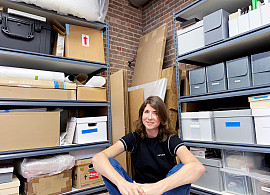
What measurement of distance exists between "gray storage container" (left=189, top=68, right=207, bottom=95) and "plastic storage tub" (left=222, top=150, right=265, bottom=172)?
2.17 ft

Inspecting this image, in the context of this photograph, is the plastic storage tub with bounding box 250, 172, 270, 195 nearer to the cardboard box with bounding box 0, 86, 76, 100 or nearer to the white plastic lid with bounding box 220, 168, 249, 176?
the white plastic lid with bounding box 220, 168, 249, 176

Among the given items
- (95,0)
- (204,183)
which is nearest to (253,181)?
(204,183)

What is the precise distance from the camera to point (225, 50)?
204cm

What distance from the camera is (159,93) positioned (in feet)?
7.82

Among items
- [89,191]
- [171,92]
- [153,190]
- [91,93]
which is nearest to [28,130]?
[91,93]

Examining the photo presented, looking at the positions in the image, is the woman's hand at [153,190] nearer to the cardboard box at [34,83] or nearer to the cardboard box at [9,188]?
the cardboard box at [9,188]

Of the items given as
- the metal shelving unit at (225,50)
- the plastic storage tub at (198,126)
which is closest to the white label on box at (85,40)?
the metal shelving unit at (225,50)

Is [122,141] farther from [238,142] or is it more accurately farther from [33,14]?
[33,14]

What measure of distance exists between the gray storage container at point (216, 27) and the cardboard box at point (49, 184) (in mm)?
1980

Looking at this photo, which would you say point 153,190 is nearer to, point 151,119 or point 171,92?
point 151,119

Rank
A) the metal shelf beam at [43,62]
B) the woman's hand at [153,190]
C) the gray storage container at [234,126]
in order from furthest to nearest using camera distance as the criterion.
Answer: the metal shelf beam at [43,62] → the gray storage container at [234,126] → the woman's hand at [153,190]

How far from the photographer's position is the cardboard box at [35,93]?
183 centimetres

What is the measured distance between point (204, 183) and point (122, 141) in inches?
39.8

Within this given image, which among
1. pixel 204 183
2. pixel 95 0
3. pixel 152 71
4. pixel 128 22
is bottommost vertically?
pixel 204 183
